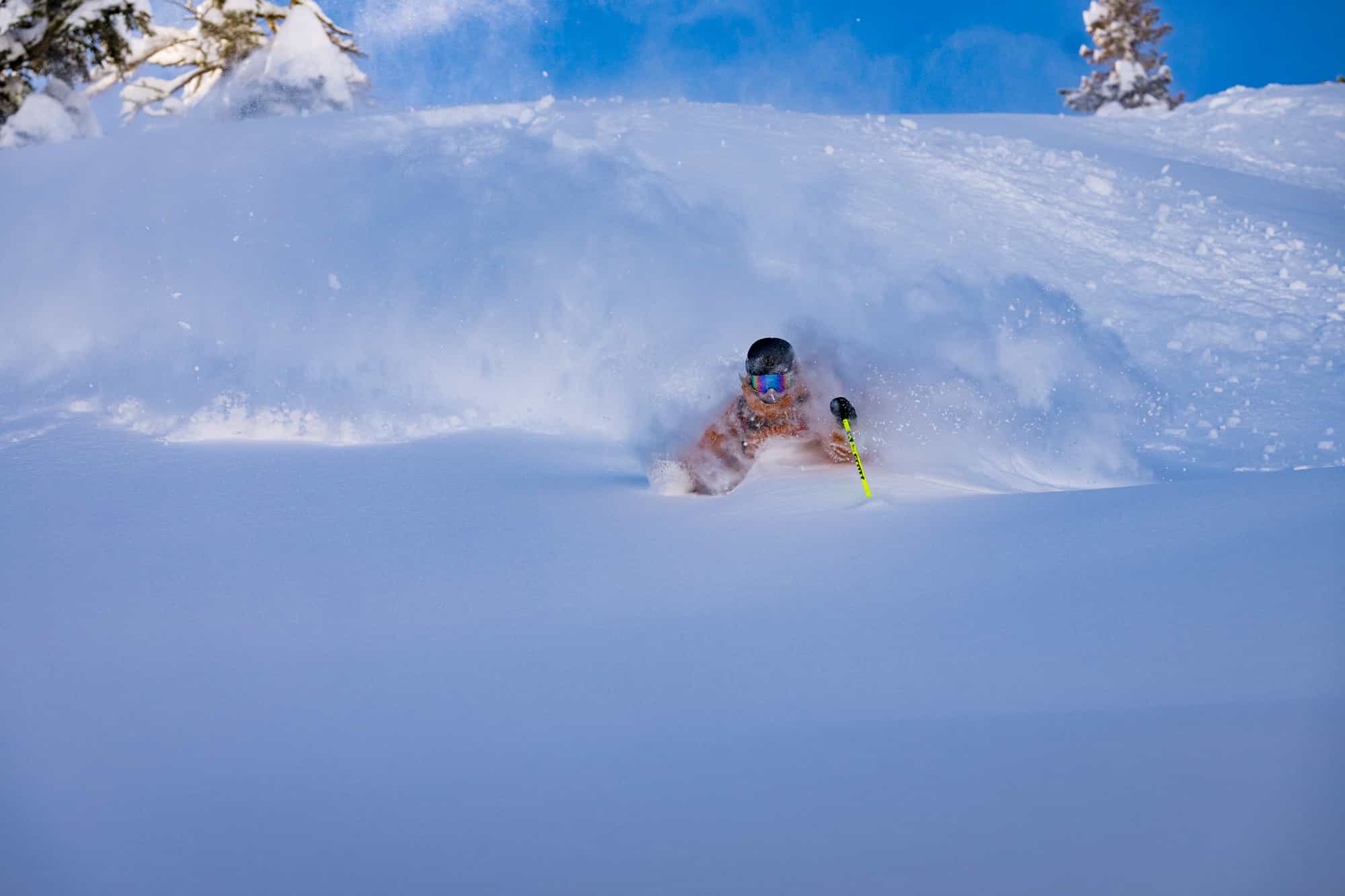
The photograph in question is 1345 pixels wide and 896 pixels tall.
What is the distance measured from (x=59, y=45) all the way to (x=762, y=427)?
9.53 m

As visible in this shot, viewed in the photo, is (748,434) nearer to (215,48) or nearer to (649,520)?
(649,520)

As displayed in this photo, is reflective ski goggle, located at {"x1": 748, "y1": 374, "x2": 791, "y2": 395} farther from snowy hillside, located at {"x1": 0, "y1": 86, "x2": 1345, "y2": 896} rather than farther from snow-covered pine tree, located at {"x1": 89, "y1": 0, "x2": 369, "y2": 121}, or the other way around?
snow-covered pine tree, located at {"x1": 89, "y1": 0, "x2": 369, "y2": 121}

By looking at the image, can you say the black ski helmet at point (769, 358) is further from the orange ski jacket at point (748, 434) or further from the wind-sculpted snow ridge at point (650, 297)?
the wind-sculpted snow ridge at point (650, 297)

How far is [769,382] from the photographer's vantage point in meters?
3.54

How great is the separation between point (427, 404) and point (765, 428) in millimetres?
1562

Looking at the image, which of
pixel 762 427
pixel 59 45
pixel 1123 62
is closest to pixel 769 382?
pixel 762 427

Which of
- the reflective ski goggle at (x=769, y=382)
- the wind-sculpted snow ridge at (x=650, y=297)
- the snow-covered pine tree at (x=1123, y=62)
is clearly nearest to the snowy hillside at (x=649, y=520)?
the wind-sculpted snow ridge at (x=650, y=297)

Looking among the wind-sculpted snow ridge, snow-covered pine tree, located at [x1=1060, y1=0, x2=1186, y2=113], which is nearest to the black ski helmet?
the wind-sculpted snow ridge

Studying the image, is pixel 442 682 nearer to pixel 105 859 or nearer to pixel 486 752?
pixel 486 752

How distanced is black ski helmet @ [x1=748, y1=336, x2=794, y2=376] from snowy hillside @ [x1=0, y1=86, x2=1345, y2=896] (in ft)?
1.46

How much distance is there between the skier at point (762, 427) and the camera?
3.53 meters

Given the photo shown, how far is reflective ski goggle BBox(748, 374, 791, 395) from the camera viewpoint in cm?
354

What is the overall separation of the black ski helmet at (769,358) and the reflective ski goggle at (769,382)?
0.01m

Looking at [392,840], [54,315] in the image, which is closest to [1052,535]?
[392,840]
